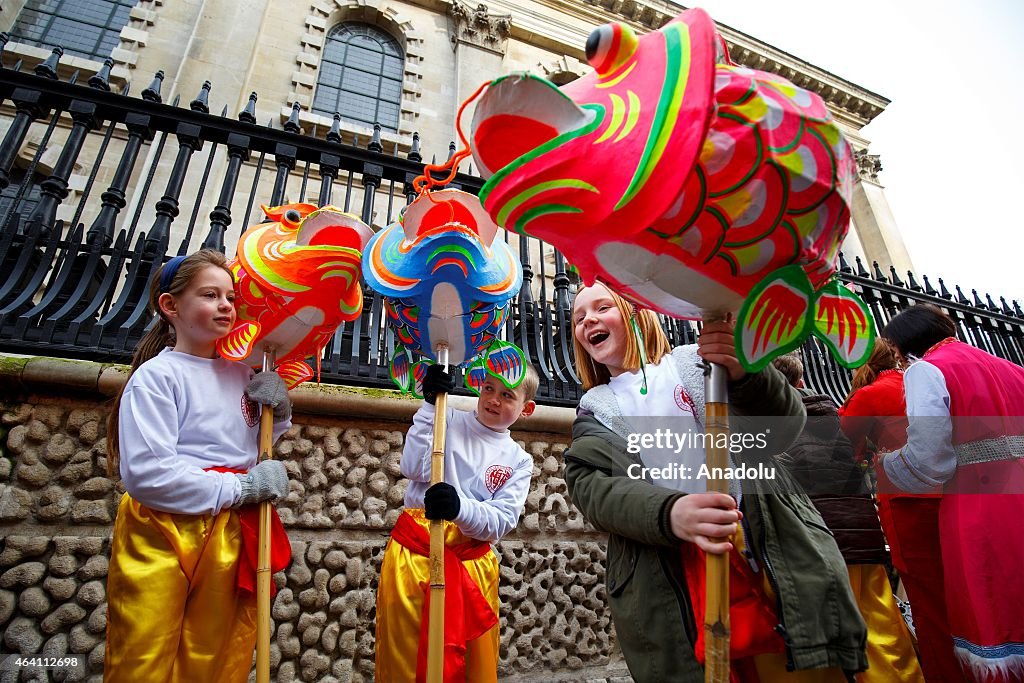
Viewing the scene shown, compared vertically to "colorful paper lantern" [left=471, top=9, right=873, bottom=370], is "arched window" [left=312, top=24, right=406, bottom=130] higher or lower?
higher

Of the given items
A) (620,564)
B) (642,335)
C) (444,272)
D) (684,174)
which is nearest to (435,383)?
(444,272)

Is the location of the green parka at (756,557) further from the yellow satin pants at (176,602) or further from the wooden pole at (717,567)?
the yellow satin pants at (176,602)

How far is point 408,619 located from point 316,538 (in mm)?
927

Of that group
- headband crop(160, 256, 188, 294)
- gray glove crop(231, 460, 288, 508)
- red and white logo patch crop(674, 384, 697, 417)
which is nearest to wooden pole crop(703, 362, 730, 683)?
red and white logo patch crop(674, 384, 697, 417)

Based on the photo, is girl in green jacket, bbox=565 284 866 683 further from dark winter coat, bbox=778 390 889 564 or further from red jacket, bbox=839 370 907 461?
red jacket, bbox=839 370 907 461

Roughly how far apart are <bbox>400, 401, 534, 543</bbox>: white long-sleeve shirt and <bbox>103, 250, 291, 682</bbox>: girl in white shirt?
582mm

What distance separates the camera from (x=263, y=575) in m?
1.63

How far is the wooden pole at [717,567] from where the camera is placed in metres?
1.01

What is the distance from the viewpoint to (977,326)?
6.21 m

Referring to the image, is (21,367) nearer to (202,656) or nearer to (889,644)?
(202,656)

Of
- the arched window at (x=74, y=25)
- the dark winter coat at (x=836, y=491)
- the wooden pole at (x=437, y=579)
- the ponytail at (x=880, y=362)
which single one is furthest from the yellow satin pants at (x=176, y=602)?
the arched window at (x=74, y=25)

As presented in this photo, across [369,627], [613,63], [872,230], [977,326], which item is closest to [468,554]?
[369,627]

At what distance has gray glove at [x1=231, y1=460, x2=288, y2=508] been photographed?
171cm

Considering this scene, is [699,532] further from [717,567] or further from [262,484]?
[262,484]
